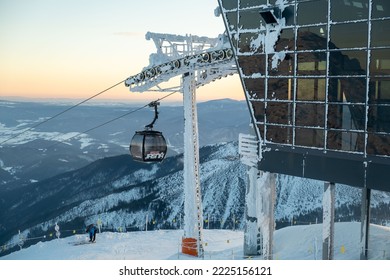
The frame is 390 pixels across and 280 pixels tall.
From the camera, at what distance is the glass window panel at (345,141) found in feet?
58.1

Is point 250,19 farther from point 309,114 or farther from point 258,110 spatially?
point 309,114

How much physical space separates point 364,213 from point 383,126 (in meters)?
5.07

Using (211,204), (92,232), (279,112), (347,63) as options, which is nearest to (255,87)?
(279,112)

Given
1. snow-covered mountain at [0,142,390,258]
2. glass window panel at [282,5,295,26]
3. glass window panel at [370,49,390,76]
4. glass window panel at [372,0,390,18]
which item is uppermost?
glass window panel at [282,5,295,26]

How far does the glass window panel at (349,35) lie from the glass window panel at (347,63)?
0.24 m

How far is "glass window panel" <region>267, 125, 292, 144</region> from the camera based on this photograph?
64.5 feet

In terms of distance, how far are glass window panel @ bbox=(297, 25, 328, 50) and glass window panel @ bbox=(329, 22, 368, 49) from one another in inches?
11.4

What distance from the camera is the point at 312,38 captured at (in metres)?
17.7

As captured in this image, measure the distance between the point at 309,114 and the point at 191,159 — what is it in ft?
23.5

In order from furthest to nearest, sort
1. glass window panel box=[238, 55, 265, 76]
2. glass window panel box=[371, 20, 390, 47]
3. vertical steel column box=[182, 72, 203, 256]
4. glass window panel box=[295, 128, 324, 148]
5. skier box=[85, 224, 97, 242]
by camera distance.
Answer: skier box=[85, 224, 97, 242] → vertical steel column box=[182, 72, 203, 256] → glass window panel box=[238, 55, 265, 76] → glass window panel box=[295, 128, 324, 148] → glass window panel box=[371, 20, 390, 47]

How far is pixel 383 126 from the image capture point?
55.8ft

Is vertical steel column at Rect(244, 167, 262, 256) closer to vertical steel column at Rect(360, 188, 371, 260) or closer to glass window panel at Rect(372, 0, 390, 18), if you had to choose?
vertical steel column at Rect(360, 188, 371, 260)

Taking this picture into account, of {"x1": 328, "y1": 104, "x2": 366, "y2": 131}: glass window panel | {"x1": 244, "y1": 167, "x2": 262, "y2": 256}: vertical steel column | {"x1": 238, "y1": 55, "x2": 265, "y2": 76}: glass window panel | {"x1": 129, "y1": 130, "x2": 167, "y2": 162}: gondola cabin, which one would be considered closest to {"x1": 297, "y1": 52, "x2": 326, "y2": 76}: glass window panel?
{"x1": 328, "y1": 104, "x2": 366, "y2": 131}: glass window panel

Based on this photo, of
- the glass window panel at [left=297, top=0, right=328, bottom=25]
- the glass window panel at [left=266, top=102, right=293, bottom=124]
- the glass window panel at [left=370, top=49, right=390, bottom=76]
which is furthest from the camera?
the glass window panel at [left=266, top=102, right=293, bottom=124]
